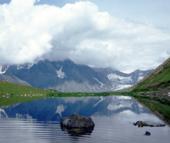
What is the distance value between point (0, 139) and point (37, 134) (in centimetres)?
1244

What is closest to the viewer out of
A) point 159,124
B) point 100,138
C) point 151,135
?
point 100,138

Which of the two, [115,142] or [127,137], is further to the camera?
[127,137]

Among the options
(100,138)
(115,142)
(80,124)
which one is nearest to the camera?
(115,142)

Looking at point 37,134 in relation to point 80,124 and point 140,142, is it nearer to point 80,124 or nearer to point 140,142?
point 80,124

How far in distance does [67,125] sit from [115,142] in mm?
30174

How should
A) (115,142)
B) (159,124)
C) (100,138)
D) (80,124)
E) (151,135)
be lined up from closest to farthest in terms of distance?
1. (115,142)
2. (100,138)
3. (151,135)
4. (80,124)
5. (159,124)

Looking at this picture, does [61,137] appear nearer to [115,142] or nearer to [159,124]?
[115,142]

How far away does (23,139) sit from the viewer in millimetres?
89812

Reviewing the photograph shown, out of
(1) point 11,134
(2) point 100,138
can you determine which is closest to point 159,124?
(2) point 100,138

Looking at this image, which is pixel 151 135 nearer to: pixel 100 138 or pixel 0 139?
pixel 100 138

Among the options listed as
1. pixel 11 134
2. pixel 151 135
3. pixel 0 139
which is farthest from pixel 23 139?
pixel 151 135

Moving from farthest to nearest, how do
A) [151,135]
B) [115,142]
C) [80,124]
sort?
1. [80,124]
2. [151,135]
3. [115,142]

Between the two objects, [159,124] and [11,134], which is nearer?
[11,134]

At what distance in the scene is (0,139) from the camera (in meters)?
89.5
